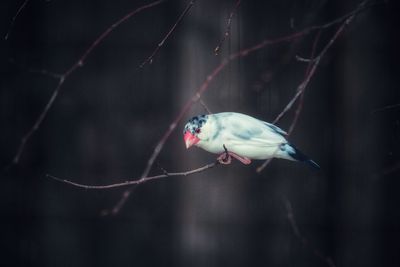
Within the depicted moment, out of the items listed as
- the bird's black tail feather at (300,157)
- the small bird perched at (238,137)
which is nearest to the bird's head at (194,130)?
the small bird perched at (238,137)

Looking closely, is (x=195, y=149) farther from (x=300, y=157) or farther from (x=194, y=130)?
(x=300, y=157)

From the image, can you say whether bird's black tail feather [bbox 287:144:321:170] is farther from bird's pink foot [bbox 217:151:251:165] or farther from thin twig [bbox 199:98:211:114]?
thin twig [bbox 199:98:211:114]

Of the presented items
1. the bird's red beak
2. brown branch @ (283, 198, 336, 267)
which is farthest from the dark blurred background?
the bird's red beak

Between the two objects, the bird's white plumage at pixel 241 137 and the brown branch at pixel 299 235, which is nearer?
the bird's white plumage at pixel 241 137

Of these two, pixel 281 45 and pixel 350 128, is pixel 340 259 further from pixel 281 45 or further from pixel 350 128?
pixel 281 45

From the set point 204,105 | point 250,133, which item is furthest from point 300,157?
point 204,105

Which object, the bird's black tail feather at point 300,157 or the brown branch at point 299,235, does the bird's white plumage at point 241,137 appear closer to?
the bird's black tail feather at point 300,157
